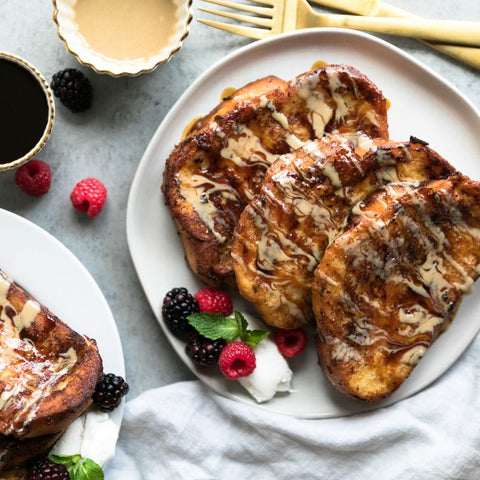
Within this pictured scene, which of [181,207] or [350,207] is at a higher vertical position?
[350,207]

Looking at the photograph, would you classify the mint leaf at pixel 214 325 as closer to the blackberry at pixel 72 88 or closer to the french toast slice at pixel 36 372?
the french toast slice at pixel 36 372

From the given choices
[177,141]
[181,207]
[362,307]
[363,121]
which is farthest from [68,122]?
[362,307]

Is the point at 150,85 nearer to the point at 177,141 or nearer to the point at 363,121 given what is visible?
the point at 177,141

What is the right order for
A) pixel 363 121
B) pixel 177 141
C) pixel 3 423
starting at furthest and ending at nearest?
1. pixel 177 141
2. pixel 363 121
3. pixel 3 423

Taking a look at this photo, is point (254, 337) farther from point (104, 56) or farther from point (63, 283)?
point (104, 56)

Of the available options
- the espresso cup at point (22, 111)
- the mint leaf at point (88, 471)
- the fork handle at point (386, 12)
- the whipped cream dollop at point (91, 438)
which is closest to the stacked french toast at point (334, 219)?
the fork handle at point (386, 12)

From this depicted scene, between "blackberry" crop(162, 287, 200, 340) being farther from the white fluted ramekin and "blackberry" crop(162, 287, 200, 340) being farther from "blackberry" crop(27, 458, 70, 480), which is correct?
the white fluted ramekin

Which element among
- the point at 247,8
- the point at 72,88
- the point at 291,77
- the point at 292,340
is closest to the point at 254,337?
the point at 292,340
